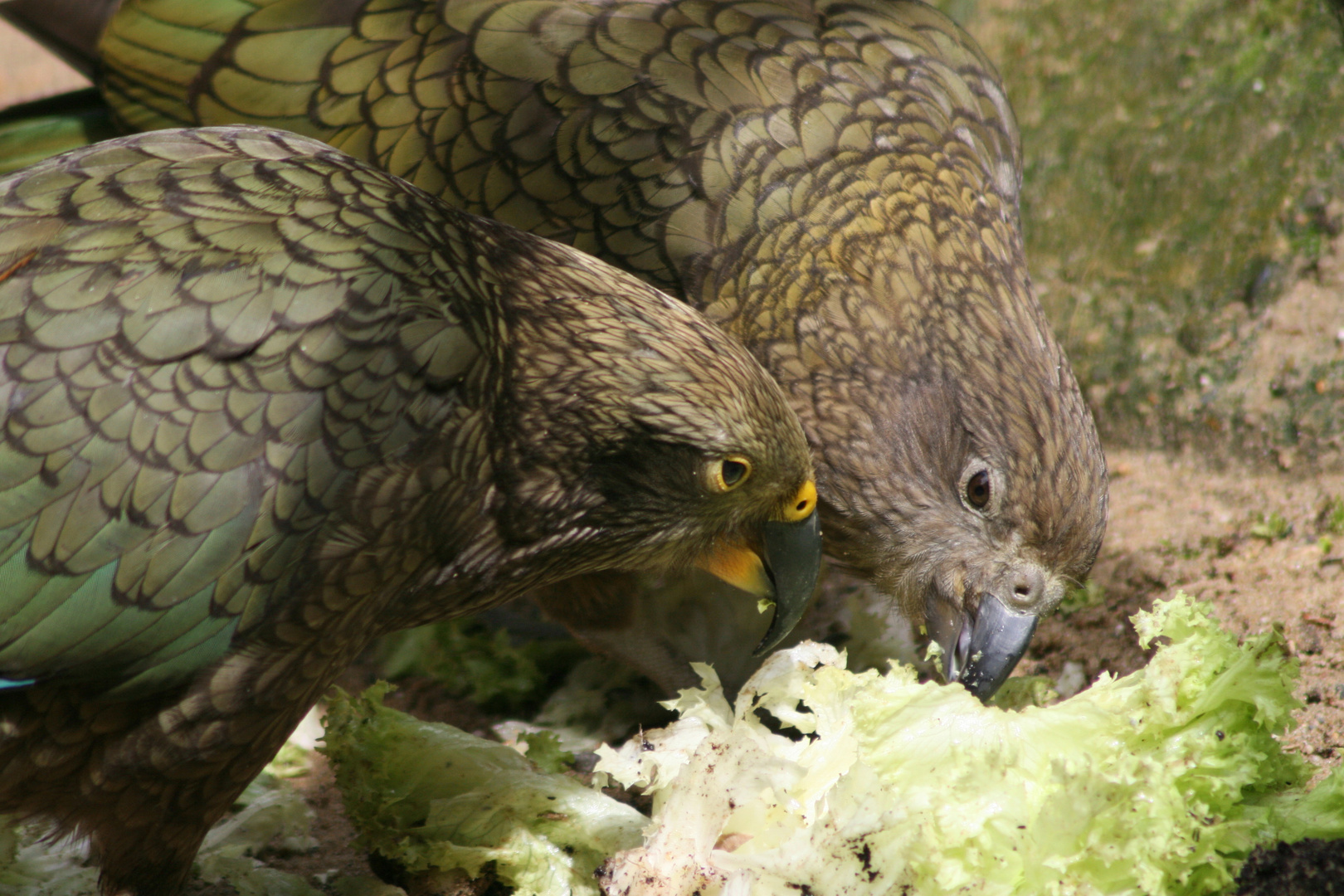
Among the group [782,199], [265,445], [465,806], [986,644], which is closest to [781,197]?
[782,199]

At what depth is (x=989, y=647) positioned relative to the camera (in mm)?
2955

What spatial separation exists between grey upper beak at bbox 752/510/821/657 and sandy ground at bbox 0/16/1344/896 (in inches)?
34.1

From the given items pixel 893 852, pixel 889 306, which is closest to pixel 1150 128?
pixel 889 306

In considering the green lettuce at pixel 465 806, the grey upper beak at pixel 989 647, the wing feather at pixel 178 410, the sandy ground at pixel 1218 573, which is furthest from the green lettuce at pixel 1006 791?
the wing feather at pixel 178 410

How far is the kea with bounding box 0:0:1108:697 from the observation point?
300cm

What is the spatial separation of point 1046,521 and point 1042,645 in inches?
26.6

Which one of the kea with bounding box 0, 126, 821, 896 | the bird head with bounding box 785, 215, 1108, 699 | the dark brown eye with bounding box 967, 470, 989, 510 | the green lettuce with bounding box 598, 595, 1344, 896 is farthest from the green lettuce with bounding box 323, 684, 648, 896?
the dark brown eye with bounding box 967, 470, 989, 510

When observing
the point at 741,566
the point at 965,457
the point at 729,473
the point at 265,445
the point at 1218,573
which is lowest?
the point at 1218,573

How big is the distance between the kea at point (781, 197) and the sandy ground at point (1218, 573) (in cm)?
44

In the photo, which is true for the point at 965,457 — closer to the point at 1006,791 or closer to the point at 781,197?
the point at 781,197

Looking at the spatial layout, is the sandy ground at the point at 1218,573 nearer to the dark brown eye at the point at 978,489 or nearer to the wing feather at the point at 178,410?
the dark brown eye at the point at 978,489

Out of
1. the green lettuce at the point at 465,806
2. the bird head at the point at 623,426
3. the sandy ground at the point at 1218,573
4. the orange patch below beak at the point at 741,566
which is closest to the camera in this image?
the bird head at the point at 623,426

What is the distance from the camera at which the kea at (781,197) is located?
3.00m

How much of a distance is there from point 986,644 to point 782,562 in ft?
1.97
